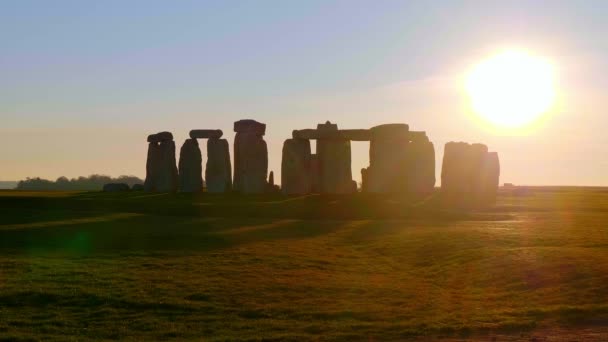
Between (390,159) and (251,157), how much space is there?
833 centimetres

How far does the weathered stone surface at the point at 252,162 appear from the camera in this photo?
178 feet

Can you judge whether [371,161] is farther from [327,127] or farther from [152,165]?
[152,165]

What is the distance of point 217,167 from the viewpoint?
183 feet

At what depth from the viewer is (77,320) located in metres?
18.0

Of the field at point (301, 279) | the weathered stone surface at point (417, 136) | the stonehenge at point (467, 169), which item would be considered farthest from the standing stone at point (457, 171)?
the field at point (301, 279)

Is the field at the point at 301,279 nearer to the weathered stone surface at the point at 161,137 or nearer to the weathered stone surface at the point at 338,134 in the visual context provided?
the weathered stone surface at the point at 338,134

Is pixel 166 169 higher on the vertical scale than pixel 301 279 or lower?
higher

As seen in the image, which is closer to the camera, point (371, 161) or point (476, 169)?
point (371, 161)

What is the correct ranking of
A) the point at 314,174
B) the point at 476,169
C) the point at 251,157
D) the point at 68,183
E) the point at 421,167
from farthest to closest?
the point at 68,183, the point at 476,169, the point at 314,174, the point at 251,157, the point at 421,167

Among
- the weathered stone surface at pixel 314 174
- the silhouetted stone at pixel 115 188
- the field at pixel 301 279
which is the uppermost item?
the weathered stone surface at pixel 314 174

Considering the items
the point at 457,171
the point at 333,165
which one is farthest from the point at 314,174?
the point at 457,171

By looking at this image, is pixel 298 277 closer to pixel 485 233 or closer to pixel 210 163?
pixel 485 233

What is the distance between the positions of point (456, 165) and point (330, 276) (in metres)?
33.7

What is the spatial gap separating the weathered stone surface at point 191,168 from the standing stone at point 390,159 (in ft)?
35.8
